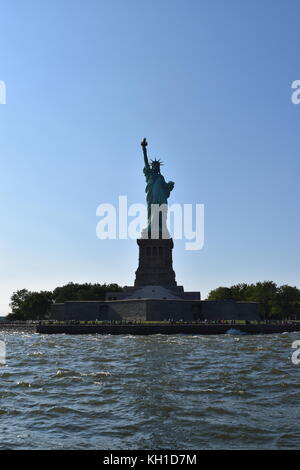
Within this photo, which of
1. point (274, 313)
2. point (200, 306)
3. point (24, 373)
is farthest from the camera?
point (274, 313)

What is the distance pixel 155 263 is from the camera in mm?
93938

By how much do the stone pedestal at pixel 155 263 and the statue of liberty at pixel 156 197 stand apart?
2.05 metres

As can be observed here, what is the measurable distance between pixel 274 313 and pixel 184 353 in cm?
7736

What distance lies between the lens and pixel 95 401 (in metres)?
21.7

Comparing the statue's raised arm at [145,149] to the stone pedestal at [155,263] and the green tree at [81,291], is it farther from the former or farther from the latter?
the green tree at [81,291]

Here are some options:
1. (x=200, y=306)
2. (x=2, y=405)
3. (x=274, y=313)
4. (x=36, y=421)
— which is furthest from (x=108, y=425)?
(x=274, y=313)

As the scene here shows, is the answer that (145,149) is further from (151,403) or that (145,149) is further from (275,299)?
(151,403)

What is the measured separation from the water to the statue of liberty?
60252 millimetres

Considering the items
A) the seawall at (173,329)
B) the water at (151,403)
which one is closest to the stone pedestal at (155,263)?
the seawall at (173,329)

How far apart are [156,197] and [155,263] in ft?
41.7

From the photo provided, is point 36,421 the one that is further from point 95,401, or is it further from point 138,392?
point 138,392

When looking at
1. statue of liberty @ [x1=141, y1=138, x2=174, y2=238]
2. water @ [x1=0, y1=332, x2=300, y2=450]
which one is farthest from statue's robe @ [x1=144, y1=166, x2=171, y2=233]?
water @ [x1=0, y1=332, x2=300, y2=450]

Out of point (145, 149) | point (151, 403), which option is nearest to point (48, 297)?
point (145, 149)

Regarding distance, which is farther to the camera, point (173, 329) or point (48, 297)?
point (48, 297)
